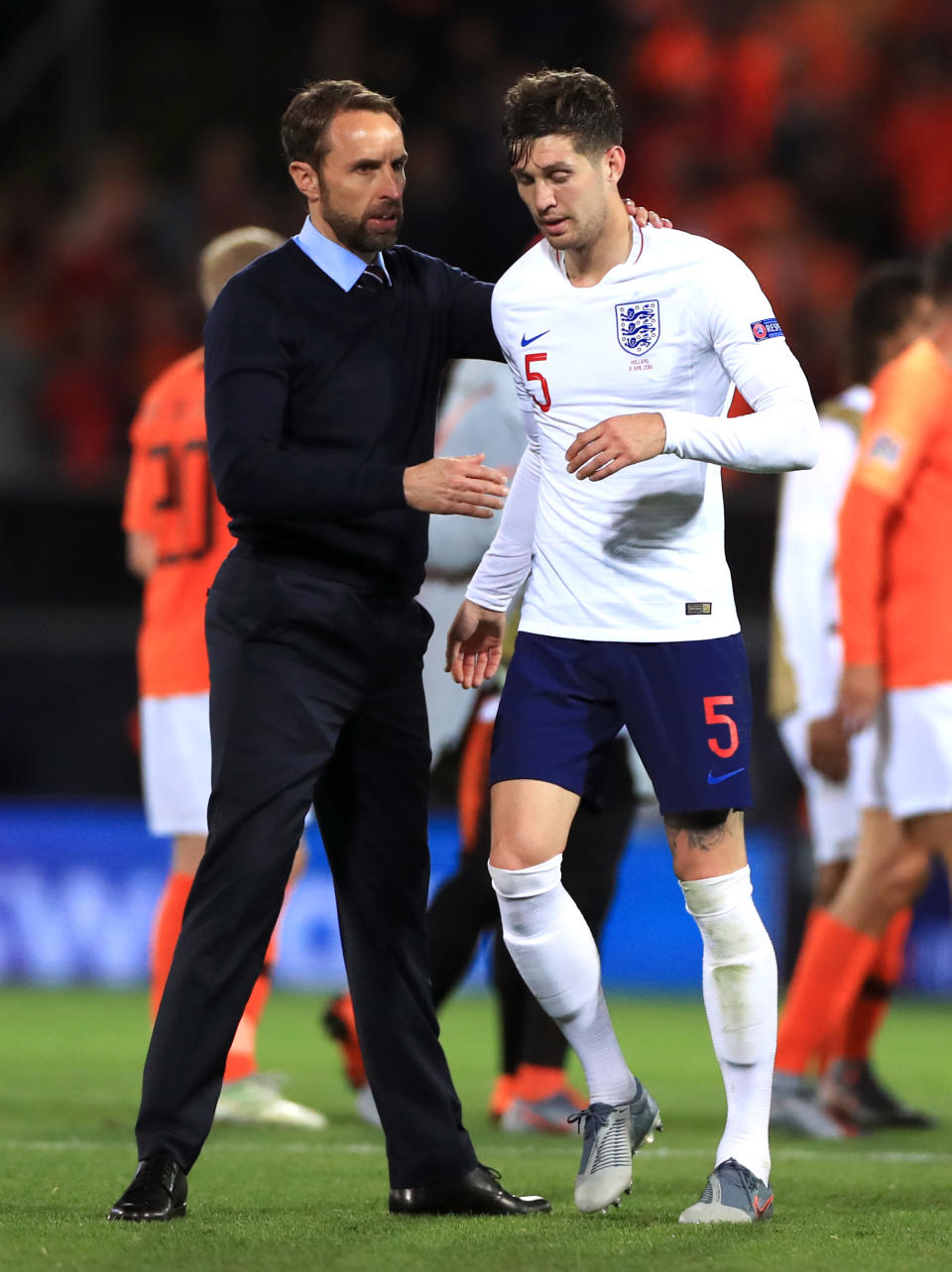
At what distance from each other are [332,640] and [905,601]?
2151 millimetres

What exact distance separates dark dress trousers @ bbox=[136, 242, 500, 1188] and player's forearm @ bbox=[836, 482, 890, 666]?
1.75m

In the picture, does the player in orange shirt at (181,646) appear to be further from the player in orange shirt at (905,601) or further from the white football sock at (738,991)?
the white football sock at (738,991)

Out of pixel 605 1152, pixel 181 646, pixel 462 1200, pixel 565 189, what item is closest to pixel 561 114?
pixel 565 189

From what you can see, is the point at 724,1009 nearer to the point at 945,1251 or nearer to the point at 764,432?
the point at 945,1251

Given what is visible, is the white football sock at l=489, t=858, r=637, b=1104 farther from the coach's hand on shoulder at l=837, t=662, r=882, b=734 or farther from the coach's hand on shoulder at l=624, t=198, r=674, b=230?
the coach's hand on shoulder at l=837, t=662, r=882, b=734

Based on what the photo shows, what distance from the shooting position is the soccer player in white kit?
153 inches

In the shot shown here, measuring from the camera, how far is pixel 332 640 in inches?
157

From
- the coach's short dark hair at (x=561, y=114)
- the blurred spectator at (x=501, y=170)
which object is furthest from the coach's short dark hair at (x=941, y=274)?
the blurred spectator at (x=501, y=170)

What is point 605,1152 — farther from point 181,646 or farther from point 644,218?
point 181,646

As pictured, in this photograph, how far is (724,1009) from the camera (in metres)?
3.98

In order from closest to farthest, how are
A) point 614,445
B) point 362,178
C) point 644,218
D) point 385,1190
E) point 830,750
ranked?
point 614,445 < point 362,178 < point 644,218 < point 385,1190 < point 830,750

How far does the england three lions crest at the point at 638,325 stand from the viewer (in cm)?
390

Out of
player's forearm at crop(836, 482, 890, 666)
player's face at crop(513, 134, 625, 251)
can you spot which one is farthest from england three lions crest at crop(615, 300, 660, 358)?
player's forearm at crop(836, 482, 890, 666)

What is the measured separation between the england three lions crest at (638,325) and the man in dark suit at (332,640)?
378mm
